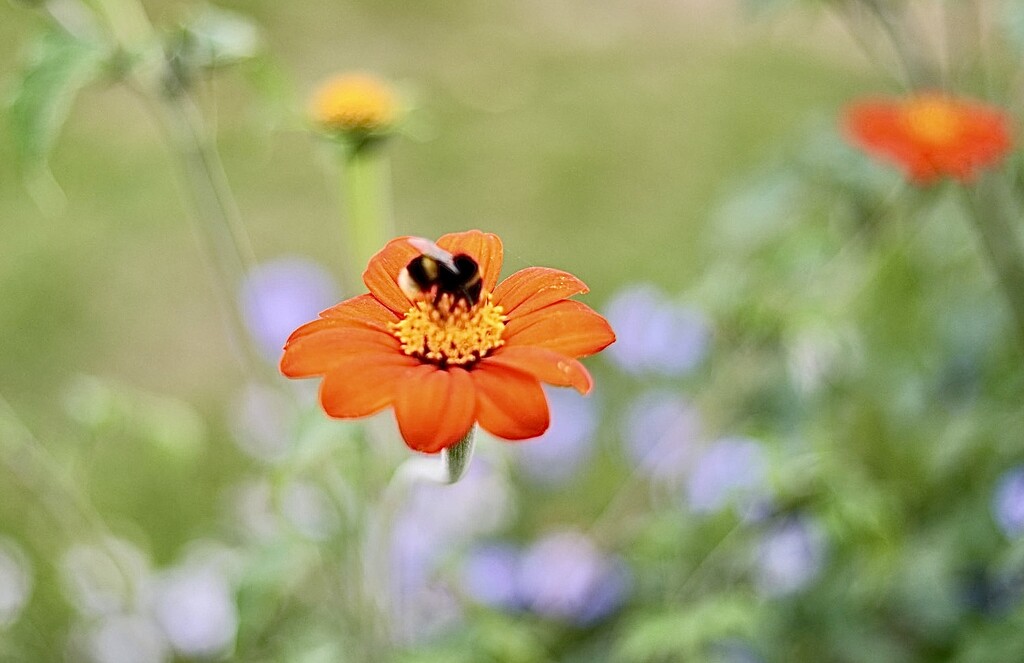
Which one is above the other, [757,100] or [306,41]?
[306,41]

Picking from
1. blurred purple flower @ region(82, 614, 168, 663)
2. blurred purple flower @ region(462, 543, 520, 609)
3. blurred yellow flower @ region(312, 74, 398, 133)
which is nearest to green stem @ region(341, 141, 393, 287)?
blurred yellow flower @ region(312, 74, 398, 133)

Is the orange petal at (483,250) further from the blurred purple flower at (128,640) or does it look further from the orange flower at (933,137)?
the blurred purple flower at (128,640)

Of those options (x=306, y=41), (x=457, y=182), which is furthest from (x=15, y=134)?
(x=306, y=41)

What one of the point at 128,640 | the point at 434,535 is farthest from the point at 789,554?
the point at 128,640

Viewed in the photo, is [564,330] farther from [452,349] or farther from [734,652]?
[734,652]

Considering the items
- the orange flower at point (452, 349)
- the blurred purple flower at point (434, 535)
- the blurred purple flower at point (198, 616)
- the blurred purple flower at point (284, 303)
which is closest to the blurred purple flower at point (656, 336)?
the blurred purple flower at point (434, 535)

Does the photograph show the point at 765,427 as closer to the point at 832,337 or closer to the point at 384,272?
the point at 832,337

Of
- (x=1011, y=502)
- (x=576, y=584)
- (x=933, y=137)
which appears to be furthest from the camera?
(x=576, y=584)
